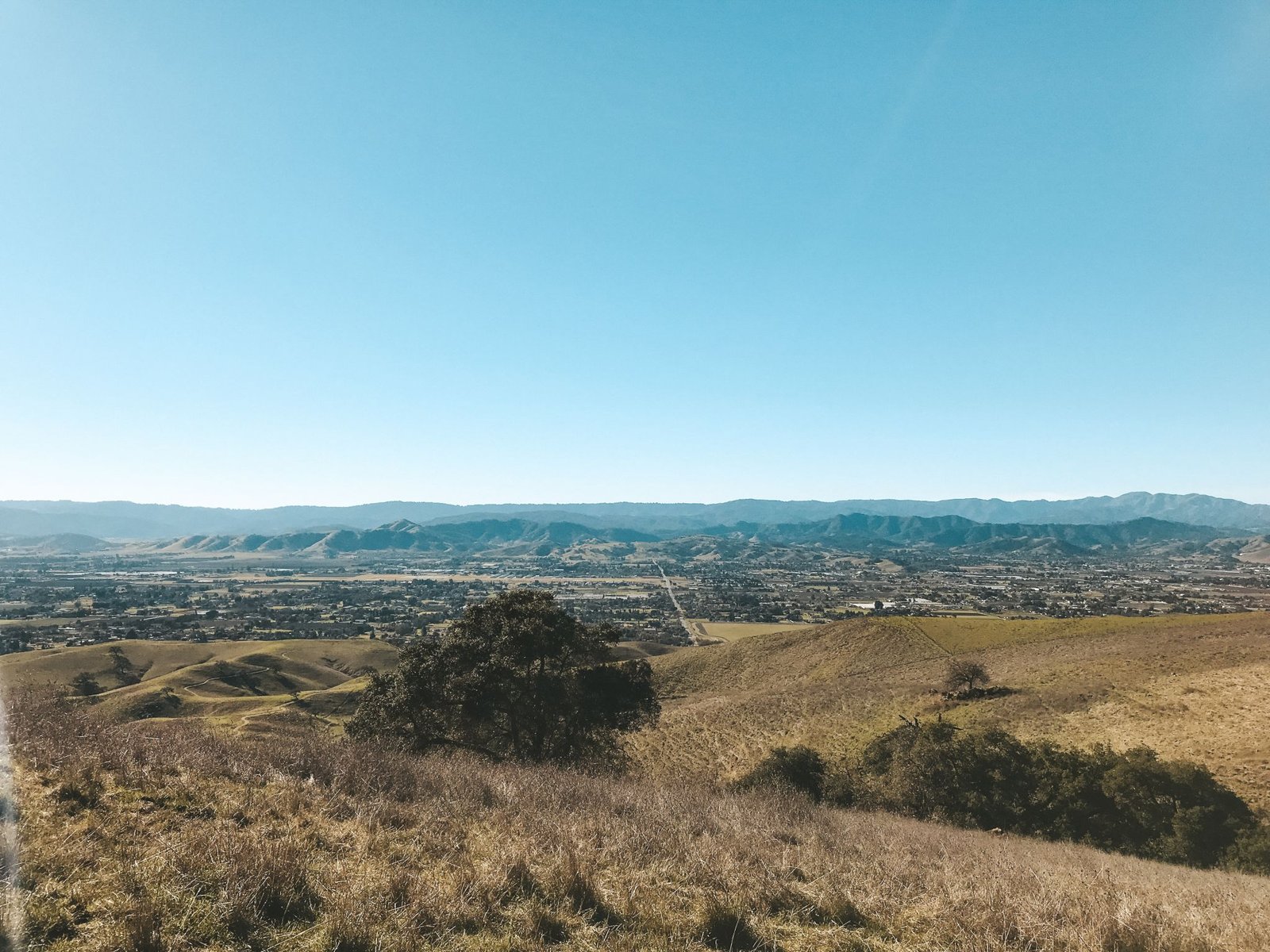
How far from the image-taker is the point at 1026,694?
148 feet

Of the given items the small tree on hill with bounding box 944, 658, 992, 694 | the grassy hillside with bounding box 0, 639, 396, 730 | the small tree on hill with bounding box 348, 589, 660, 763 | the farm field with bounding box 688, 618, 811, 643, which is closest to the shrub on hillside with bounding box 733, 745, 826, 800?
the small tree on hill with bounding box 348, 589, 660, 763

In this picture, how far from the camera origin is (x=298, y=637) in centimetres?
12912

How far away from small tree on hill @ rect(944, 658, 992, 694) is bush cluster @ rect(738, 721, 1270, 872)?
76.3 feet

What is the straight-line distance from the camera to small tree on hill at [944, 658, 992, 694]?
161 ft

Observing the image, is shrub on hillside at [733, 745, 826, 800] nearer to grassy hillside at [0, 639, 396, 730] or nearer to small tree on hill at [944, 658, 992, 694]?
small tree on hill at [944, 658, 992, 694]

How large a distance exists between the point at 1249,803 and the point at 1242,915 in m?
24.8

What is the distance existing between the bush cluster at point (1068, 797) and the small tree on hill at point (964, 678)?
23.3 metres

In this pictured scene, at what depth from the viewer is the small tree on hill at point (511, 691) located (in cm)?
2622

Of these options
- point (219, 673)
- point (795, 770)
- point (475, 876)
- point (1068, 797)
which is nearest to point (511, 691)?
point (795, 770)

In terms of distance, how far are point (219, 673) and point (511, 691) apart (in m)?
83.9

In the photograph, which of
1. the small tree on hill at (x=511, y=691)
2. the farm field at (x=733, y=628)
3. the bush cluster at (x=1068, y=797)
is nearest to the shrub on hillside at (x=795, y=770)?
the bush cluster at (x=1068, y=797)

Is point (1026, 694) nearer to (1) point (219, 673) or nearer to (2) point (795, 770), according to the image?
(2) point (795, 770)

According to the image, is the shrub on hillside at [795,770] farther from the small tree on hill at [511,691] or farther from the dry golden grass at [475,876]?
the dry golden grass at [475,876]

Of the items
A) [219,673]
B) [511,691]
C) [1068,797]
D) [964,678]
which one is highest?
[511,691]
